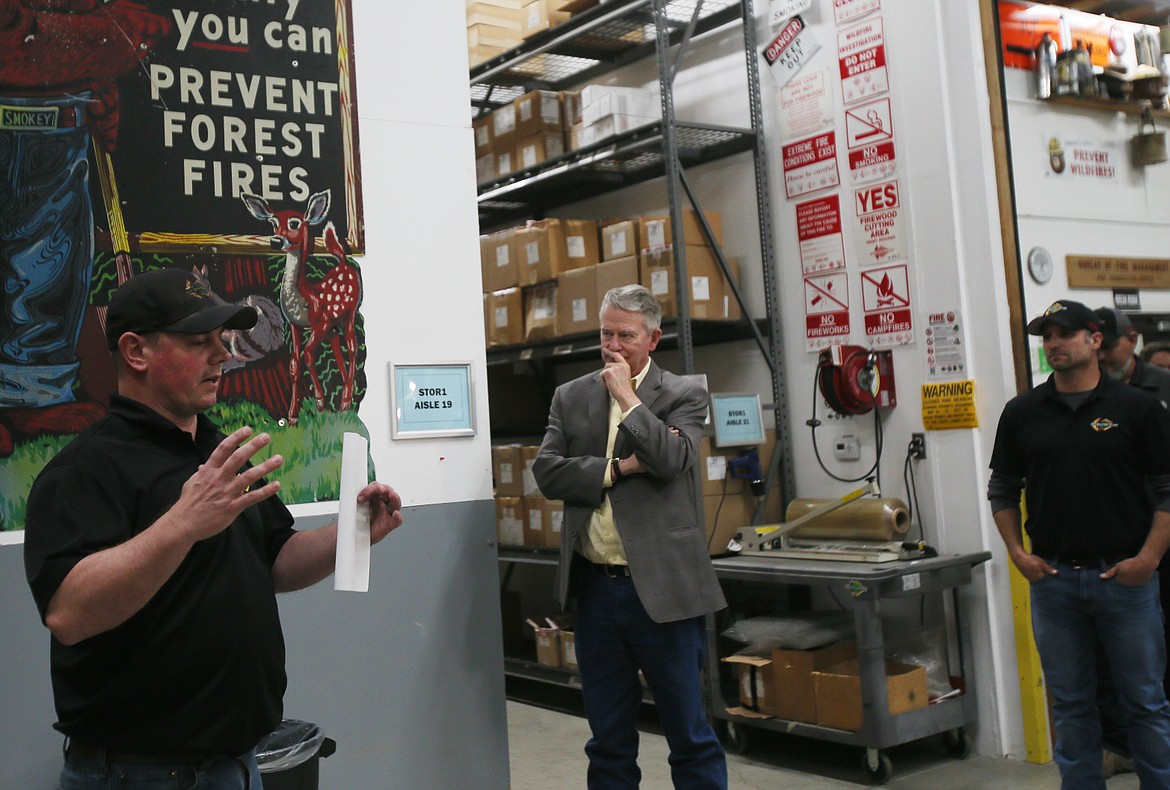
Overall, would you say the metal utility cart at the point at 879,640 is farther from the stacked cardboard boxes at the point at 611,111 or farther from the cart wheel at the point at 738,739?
the stacked cardboard boxes at the point at 611,111

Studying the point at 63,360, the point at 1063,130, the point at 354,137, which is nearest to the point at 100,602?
the point at 63,360

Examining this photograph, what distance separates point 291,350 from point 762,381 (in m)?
2.79

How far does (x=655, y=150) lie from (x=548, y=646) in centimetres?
249

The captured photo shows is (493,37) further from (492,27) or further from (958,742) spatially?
(958,742)

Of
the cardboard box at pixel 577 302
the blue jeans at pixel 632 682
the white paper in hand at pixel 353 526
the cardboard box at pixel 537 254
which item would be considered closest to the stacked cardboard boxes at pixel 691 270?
the cardboard box at pixel 577 302

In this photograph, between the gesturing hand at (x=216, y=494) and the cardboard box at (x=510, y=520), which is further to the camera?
the cardboard box at (x=510, y=520)

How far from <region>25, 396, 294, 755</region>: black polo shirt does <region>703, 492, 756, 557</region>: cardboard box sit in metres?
3.09

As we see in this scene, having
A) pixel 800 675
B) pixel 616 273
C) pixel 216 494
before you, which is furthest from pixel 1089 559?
pixel 216 494

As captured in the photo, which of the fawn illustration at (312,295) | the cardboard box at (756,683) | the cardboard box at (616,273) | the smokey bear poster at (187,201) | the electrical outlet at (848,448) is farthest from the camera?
the cardboard box at (616,273)

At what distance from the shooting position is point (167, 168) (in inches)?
105

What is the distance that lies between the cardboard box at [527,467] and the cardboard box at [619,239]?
39.9 inches

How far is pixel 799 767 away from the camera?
13.7 feet

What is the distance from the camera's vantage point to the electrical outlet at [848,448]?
459 centimetres

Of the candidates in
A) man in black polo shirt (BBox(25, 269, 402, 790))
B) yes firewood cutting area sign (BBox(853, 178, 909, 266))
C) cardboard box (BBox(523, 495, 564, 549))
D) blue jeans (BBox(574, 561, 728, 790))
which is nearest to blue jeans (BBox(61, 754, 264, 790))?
man in black polo shirt (BBox(25, 269, 402, 790))
